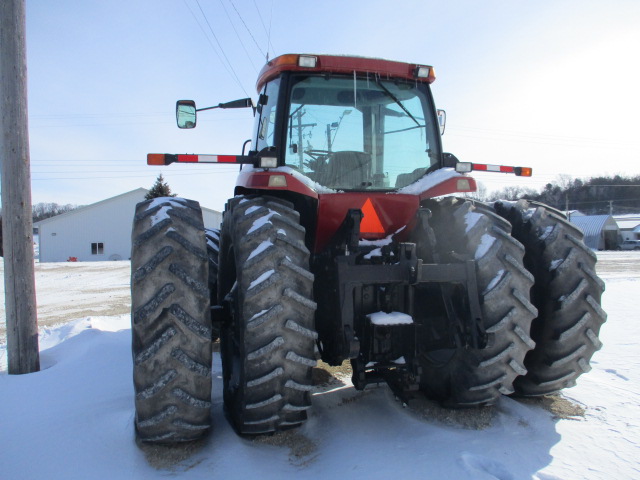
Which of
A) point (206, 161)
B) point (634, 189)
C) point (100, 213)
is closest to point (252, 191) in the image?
point (206, 161)

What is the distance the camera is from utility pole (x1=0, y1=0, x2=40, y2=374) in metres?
4.79

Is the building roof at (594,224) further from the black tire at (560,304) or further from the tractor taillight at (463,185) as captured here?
the tractor taillight at (463,185)

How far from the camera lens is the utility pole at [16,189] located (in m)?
4.79

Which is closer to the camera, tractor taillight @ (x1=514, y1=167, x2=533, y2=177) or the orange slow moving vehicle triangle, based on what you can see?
the orange slow moving vehicle triangle

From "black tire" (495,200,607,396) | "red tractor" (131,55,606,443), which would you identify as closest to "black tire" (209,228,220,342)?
"red tractor" (131,55,606,443)

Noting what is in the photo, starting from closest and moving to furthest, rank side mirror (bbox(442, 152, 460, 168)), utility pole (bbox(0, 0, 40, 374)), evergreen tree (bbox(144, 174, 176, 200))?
side mirror (bbox(442, 152, 460, 168)), utility pole (bbox(0, 0, 40, 374)), evergreen tree (bbox(144, 174, 176, 200))

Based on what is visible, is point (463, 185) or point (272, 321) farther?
point (463, 185)

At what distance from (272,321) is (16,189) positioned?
3.64m

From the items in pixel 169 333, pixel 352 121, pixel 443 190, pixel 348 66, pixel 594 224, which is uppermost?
pixel 348 66

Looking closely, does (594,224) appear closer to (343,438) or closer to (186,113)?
(186,113)

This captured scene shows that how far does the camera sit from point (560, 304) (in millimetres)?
3432

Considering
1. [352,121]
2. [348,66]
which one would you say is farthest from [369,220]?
[348,66]

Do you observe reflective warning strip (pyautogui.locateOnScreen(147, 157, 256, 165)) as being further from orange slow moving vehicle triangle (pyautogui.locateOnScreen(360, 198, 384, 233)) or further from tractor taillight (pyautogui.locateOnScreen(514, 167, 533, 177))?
tractor taillight (pyautogui.locateOnScreen(514, 167, 533, 177))

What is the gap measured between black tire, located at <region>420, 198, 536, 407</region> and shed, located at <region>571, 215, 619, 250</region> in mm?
51738
